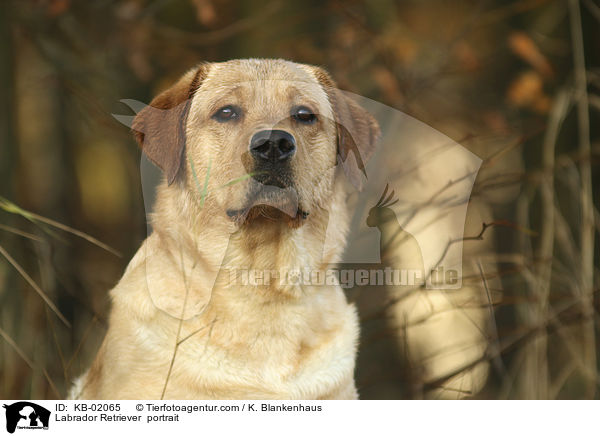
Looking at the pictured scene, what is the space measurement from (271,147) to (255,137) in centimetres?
→ 7

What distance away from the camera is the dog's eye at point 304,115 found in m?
2.34

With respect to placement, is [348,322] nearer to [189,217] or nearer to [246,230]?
[246,230]

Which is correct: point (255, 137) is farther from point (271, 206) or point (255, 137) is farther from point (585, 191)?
point (585, 191)

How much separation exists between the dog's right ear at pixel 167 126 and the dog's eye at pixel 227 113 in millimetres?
138

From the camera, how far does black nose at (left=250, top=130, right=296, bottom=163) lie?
2.19 m

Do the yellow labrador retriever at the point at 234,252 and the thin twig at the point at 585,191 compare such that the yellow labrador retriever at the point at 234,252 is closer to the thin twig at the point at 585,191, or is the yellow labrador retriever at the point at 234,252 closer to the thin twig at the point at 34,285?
the thin twig at the point at 34,285

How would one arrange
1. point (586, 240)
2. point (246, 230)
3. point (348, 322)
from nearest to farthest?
1. point (246, 230)
2. point (348, 322)
3. point (586, 240)

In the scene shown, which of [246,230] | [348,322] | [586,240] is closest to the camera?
[246,230]
